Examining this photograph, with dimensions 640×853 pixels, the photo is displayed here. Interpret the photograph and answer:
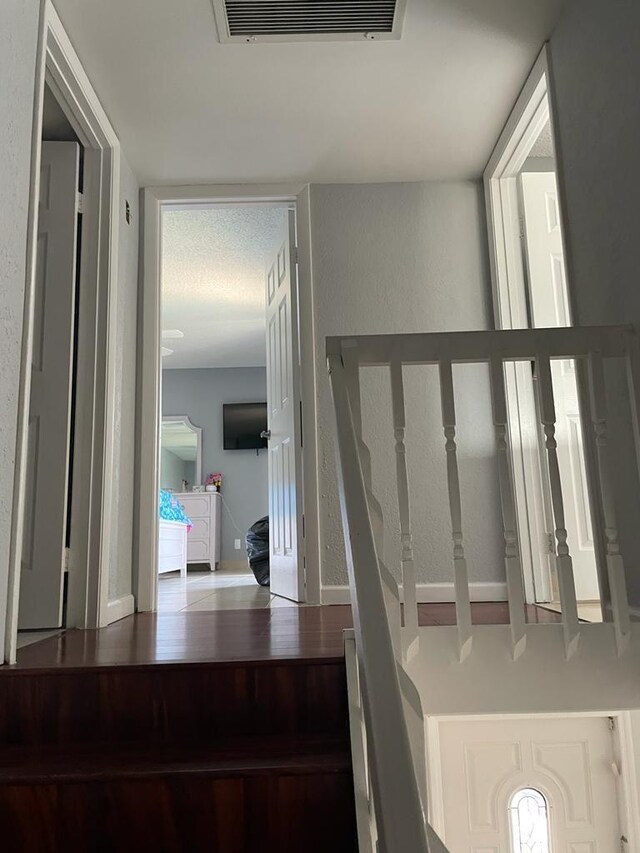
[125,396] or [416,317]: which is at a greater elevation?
[416,317]

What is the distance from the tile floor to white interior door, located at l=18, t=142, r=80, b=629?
787 mm

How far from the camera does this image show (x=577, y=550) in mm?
3271

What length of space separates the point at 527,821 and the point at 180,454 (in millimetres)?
6117

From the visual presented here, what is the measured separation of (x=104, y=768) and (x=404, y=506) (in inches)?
36.9

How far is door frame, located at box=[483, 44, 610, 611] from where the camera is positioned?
3.05 metres

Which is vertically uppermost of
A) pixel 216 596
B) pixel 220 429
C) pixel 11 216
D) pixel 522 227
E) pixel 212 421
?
pixel 522 227

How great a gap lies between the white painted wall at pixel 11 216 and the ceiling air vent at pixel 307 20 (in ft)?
2.48

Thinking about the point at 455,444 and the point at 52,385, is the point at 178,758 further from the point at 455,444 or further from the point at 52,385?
the point at 52,385

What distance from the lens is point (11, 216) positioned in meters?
1.96

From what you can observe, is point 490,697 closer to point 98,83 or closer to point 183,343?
point 98,83

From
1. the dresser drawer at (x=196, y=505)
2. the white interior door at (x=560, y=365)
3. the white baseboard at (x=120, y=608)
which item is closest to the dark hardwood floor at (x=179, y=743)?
the white baseboard at (x=120, y=608)

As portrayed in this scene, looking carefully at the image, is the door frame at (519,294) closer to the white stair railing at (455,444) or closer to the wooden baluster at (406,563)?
the white stair railing at (455,444)

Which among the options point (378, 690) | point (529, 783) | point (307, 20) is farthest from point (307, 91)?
point (529, 783)

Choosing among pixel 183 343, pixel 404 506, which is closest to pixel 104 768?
pixel 404 506
